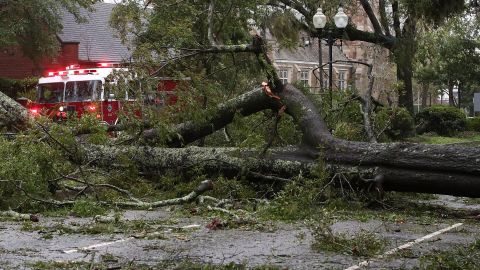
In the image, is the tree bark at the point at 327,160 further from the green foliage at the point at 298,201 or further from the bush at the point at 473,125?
the bush at the point at 473,125

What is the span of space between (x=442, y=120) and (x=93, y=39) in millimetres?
19515

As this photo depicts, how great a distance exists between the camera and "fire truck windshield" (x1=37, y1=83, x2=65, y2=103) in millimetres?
20188

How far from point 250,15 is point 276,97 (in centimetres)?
1150

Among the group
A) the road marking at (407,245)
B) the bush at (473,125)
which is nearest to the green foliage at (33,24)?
the bush at (473,125)

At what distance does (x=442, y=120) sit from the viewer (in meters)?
30.7

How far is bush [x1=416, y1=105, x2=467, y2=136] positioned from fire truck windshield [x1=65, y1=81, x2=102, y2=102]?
1603 cm

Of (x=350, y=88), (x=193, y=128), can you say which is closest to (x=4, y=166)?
(x=193, y=128)

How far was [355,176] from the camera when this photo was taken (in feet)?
A: 26.7

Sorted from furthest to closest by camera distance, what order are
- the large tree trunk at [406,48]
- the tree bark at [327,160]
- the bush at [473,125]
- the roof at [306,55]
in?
1. the roof at [306,55]
2. the bush at [473,125]
3. the large tree trunk at [406,48]
4. the tree bark at [327,160]

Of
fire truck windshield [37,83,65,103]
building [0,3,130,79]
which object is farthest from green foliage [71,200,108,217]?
building [0,3,130,79]

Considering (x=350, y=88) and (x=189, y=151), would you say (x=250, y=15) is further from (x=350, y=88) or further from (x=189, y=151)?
(x=189, y=151)

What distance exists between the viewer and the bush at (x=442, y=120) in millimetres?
30641

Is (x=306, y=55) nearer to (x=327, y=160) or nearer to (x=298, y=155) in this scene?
(x=298, y=155)

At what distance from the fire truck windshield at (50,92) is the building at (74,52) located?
14413mm
